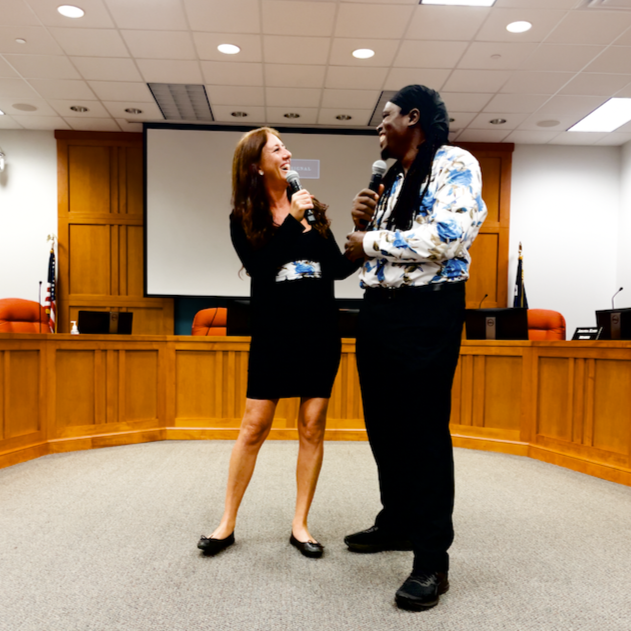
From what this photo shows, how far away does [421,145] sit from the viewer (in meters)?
1.54

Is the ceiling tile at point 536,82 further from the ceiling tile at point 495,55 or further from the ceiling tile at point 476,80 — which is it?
the ceiling tile at point 495,55

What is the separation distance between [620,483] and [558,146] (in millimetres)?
5177

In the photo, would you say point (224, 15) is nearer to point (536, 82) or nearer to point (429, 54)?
point (429, 54)

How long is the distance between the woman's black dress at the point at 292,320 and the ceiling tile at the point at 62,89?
4.43 m

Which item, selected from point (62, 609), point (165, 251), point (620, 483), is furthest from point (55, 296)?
point (620, 483)

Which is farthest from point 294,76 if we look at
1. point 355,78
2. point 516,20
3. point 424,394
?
point 424,394

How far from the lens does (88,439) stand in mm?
3545

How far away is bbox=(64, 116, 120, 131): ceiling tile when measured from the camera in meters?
6.07

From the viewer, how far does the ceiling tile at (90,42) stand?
4.32 m

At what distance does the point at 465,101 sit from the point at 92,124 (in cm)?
426

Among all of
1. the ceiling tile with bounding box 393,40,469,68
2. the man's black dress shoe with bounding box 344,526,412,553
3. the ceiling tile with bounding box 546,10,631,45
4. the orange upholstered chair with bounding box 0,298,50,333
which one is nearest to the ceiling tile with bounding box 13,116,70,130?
the orange upholstered chair with bounding box 0,298,50,333

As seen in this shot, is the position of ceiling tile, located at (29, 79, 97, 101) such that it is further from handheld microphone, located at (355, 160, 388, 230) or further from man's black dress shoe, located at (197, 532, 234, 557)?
man's black dress shoe, located at (197, 532, 234, 557)

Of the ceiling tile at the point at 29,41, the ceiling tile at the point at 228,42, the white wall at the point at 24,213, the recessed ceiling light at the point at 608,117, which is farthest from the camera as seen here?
the white wall at the point at 24,213

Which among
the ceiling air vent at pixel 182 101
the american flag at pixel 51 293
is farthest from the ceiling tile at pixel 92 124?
the american flag at pixel 51 293
